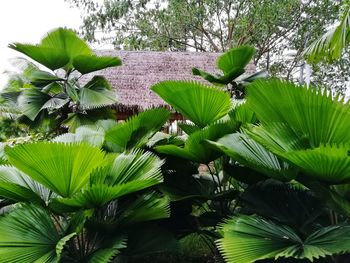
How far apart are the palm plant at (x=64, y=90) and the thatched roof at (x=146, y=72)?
3712 mm

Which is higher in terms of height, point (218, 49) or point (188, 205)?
point (218, 49)

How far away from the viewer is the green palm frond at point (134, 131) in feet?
8.39

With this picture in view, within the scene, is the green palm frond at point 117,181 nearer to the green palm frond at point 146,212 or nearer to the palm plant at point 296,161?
the green palm frond at point 146,212

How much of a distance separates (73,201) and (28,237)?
31 centimetres

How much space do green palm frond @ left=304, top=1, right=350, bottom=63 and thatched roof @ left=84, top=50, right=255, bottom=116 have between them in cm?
400

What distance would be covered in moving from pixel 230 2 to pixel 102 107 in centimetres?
1072

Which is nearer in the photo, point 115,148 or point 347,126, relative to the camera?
point 347,126

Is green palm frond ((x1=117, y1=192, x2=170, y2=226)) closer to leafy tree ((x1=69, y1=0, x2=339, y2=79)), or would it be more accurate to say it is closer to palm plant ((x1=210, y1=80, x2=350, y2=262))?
palm plant ((x1=210, y1=80, x2=350, y2=262))

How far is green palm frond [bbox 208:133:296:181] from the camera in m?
1.88

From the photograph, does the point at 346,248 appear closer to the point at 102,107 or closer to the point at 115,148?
the point at 115,148

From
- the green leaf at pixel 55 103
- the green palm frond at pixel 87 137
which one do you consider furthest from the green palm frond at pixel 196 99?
the green leaf at pixel 55 103

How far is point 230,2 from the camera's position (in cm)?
1430

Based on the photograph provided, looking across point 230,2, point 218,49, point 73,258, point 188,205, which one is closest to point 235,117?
point 188,205

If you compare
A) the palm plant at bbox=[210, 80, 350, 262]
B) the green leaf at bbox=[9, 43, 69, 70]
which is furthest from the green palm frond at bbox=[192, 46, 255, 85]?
the green leaf at bbox=[9, 43, 69, 70]
